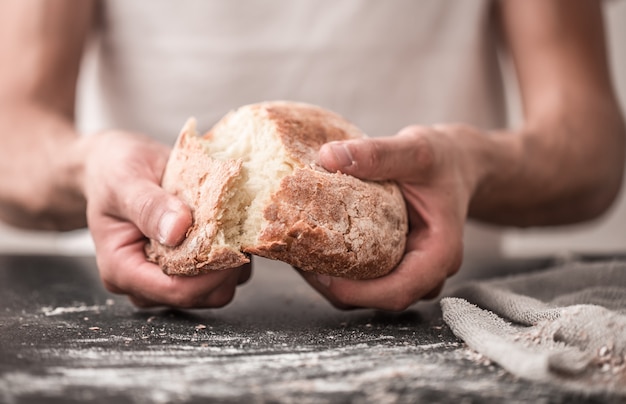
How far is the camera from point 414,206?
136cm

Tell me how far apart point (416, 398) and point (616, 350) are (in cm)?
34

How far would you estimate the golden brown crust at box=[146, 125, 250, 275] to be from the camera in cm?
118

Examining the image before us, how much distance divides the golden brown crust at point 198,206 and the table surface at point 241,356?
12cm

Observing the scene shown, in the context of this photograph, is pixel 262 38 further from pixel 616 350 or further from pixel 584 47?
pixel 616 350

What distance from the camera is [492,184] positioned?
5.57 ft

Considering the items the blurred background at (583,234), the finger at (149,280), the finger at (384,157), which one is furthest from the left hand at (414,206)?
the blurred background at (583,234)

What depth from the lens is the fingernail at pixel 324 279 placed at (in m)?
1.28

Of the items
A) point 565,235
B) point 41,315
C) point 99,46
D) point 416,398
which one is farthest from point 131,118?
point 565,235

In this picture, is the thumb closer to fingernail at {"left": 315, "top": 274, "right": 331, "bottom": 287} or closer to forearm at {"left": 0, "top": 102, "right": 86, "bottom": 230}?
fingernail at {"left": 315, "top": 274, "right": 331, "bottom": 287}

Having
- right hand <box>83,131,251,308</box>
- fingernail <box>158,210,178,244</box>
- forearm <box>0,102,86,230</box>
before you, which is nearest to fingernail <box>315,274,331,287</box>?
right hand <box>83,131,251,308</box>

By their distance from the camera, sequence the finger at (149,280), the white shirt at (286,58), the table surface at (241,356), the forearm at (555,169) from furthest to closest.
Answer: the white shirt at (286,58), the forearm at (555,169), the finger at (149,280), the table surface at (241,356)

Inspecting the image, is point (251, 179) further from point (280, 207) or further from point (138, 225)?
point (138, 225)

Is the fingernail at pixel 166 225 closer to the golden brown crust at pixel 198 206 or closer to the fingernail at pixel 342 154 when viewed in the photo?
the golden brown crust at pixel 198 206

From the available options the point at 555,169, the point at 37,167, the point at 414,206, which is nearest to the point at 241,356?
the point at 414,206
